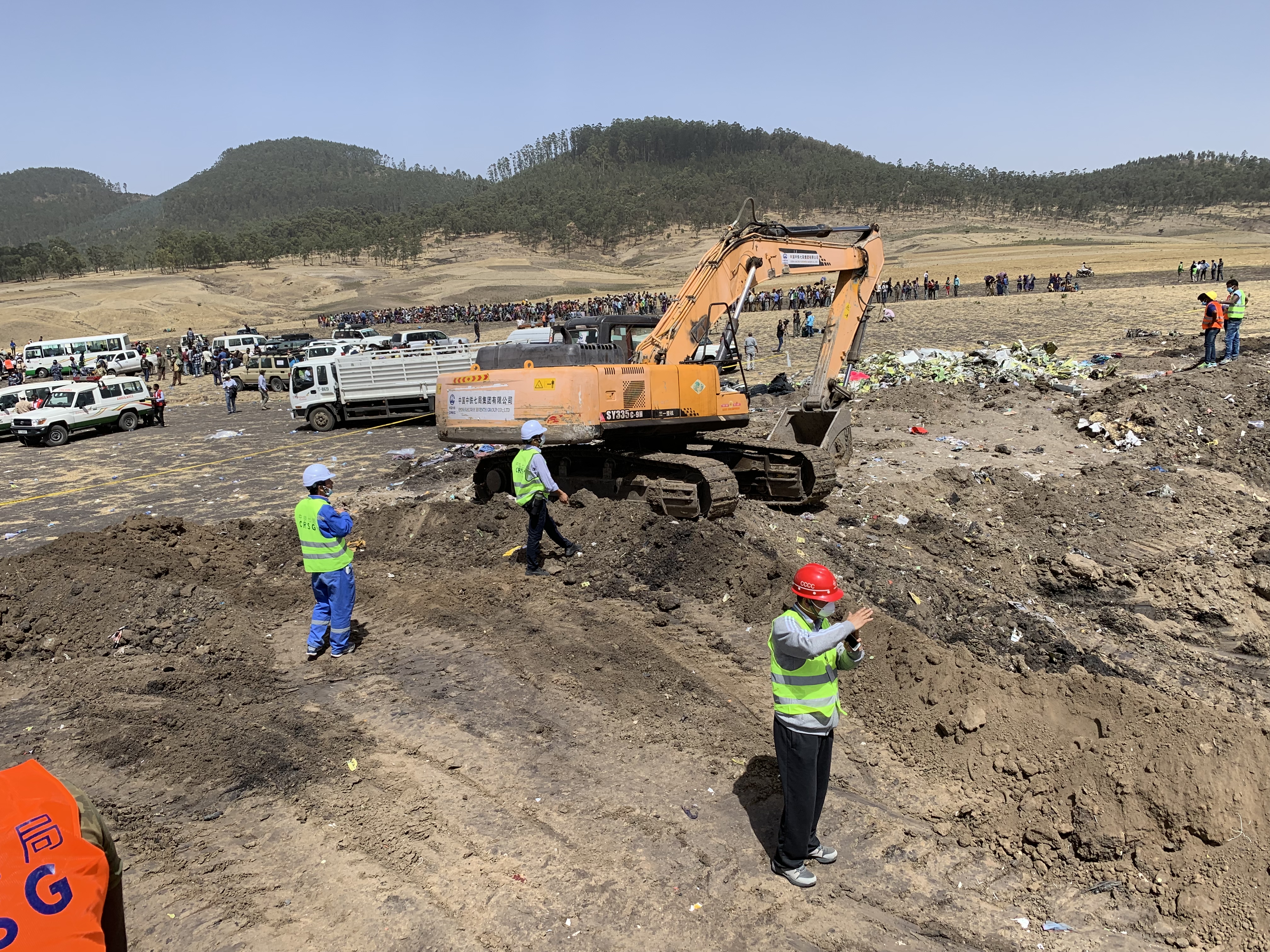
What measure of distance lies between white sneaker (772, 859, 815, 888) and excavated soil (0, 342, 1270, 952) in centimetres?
10

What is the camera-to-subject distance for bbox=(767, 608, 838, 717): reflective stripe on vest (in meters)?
4.25

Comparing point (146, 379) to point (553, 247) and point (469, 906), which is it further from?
point (553, 247)

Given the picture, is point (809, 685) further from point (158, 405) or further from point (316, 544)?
point (158, 405)

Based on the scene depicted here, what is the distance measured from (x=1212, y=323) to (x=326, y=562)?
18331 millimetres

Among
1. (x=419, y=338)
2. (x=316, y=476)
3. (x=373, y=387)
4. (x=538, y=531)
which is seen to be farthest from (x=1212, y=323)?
(x=419, y=338)

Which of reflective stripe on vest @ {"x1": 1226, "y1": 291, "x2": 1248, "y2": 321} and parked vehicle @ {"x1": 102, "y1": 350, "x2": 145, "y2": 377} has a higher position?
reflective stripe on vest @ {"x1": 1226, "y1": 291, "x2": 1248, "y2": 321}

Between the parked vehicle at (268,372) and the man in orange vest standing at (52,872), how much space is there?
30180 millimetres

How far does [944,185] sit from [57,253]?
347ft

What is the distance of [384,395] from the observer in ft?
71.9

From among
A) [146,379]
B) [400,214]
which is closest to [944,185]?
[400,214]

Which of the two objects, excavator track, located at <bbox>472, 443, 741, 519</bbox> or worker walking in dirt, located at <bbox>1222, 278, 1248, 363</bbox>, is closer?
excavator track, located at <bbox>472, 443, 741, 519</bbox>

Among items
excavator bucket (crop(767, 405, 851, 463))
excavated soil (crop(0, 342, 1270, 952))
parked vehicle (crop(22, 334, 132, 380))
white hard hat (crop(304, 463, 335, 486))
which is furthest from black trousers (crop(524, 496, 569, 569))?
parked vehicle (crop(22, 334, 132, 380))

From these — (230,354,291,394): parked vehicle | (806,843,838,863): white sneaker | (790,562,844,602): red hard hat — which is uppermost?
(790,562,844,602): red hard hat

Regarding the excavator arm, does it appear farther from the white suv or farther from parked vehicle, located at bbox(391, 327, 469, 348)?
parked vehicle, located at bbox(391, 327, 469, 348)
